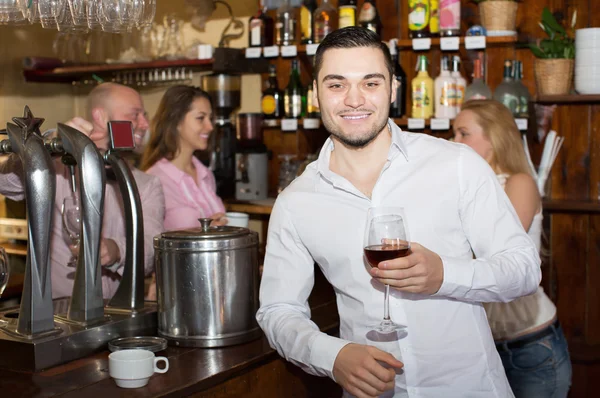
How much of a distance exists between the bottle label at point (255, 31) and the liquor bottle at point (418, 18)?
98 centimetres

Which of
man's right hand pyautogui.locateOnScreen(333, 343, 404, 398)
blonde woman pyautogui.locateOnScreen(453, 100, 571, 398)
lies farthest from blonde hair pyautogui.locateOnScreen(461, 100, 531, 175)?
man's right hand pyautogui.locateOnScreen(333, 343, 404, 398)

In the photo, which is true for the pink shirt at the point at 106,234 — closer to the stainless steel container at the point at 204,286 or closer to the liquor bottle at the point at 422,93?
the stainless steel container at the point at 204,286

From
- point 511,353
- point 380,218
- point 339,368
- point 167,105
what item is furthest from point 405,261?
point 167,105

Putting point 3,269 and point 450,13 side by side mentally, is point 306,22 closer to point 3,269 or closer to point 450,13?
point 450,13

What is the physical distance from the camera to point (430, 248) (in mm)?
1861

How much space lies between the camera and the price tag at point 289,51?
4516 mm

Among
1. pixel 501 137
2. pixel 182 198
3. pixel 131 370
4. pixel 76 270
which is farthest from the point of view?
pixel 182 198

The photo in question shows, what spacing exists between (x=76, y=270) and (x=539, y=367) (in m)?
1.56

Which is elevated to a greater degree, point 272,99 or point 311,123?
point 272,99

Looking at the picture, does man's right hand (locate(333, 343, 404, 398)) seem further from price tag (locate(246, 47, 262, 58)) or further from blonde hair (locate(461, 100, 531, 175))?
price tag (locate(246, 47, 262, 58))

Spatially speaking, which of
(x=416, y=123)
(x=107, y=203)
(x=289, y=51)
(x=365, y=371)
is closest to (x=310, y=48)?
(x=289, y=51)

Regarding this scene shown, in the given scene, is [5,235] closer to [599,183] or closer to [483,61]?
[483,61]

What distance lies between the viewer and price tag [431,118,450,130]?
397 centimetres

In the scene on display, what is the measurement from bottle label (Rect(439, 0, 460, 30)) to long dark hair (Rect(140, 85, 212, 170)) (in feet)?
4.37
